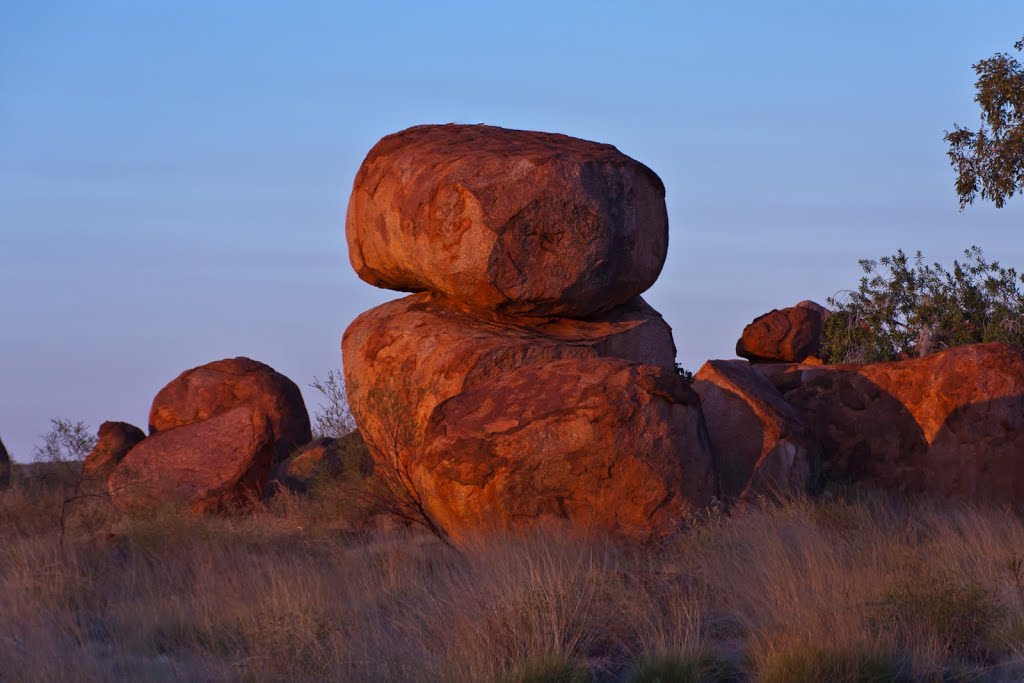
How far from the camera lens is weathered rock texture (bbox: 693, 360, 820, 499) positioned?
12570 millimetres

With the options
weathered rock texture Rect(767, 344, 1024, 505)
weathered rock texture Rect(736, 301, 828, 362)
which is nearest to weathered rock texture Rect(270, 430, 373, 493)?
weathered rock texture Rect(767, 344, 1024, 505)

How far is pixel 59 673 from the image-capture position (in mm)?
6996

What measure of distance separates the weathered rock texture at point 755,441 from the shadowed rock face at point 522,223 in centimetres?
183

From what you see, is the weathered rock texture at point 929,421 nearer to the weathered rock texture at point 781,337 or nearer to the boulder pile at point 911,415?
the boulder pile at point 911,415

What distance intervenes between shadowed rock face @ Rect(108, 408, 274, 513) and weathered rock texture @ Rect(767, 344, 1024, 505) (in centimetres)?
671

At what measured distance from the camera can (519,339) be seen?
526 inches

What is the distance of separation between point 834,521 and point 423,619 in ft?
15.6

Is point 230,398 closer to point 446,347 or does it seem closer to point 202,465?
point 202,465

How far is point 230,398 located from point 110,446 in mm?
2139

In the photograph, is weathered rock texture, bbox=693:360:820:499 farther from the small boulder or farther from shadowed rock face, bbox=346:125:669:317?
the small boulder

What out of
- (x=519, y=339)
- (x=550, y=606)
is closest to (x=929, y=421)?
(x=519, y=339)

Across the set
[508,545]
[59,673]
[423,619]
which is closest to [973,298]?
[508,545]

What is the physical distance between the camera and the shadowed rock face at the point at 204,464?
49.5 ft

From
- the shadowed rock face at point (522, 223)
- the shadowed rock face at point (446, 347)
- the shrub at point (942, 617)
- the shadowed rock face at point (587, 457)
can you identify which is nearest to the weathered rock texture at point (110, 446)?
the shadowed rock face at point (446, 347)
